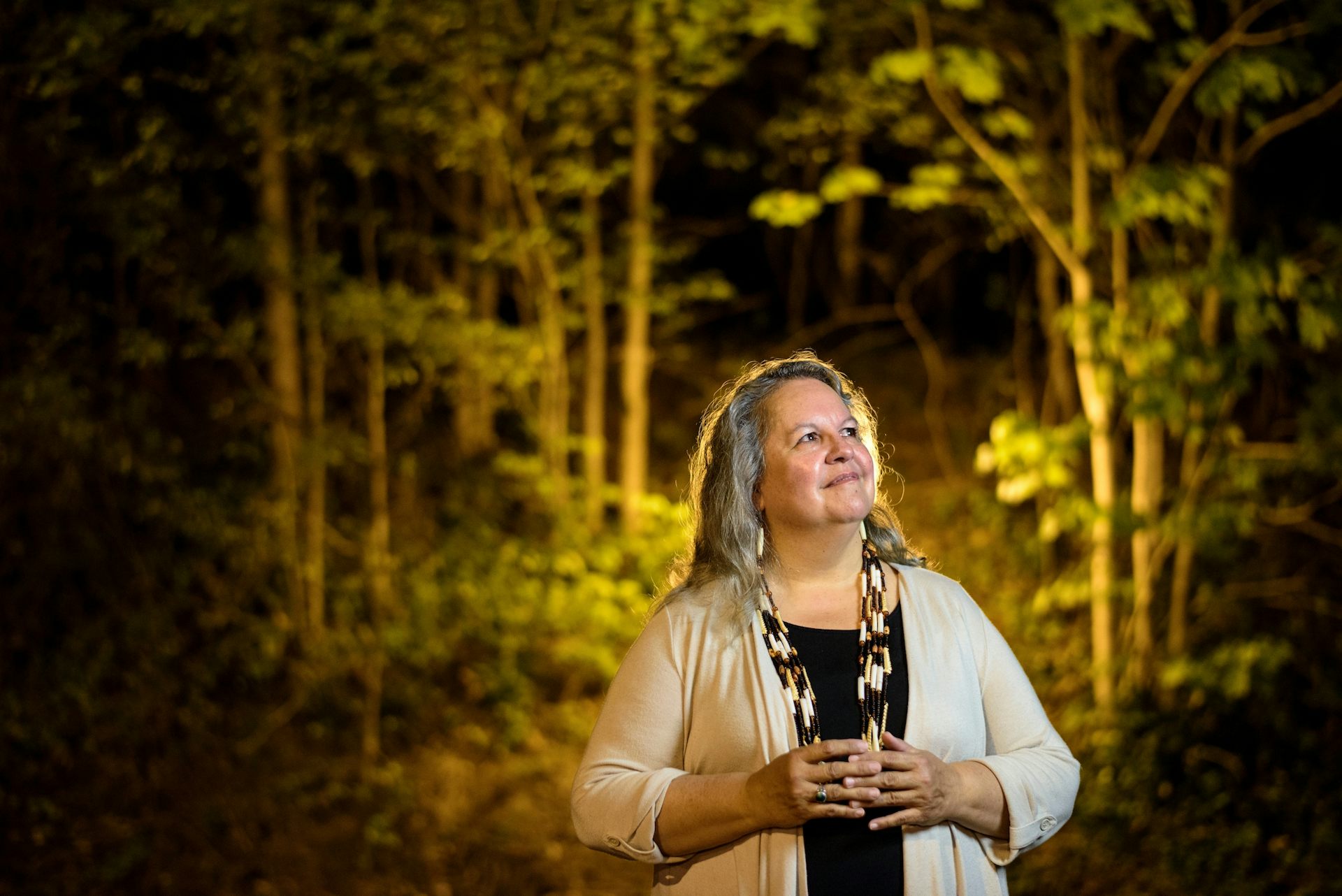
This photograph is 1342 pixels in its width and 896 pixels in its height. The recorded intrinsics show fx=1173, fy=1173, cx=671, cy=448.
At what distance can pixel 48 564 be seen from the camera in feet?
19.6

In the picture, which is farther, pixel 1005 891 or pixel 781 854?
pixel 1005 891

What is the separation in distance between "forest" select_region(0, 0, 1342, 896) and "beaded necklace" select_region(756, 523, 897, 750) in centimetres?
248

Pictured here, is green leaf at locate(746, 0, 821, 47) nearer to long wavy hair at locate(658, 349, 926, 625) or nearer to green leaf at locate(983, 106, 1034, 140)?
green leaf at locate(983, 106, 1034, 140)

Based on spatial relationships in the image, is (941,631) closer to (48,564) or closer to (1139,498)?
(1139,498)

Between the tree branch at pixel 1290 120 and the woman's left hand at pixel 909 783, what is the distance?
14.8ft

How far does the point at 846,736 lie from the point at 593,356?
18.7ft

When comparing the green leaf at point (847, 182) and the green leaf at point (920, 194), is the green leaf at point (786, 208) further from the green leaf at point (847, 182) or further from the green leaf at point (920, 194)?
the green leaf at point (920, 194)

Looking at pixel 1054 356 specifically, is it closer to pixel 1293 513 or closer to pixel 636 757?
pixel 1293 513

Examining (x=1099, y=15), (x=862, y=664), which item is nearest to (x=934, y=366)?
(x=1099, y=15)

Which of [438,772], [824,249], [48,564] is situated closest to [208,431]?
[48,564]

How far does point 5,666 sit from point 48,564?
529 millimetres

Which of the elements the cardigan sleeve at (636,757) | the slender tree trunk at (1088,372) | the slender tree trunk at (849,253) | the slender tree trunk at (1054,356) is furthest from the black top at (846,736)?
the slender tree trunk at (849,253)

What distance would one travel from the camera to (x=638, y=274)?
277 inches

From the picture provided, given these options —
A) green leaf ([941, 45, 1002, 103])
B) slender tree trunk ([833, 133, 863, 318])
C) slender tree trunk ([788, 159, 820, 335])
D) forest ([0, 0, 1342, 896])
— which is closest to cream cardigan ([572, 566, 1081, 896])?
forest ([0, 0, 1342, 896])
